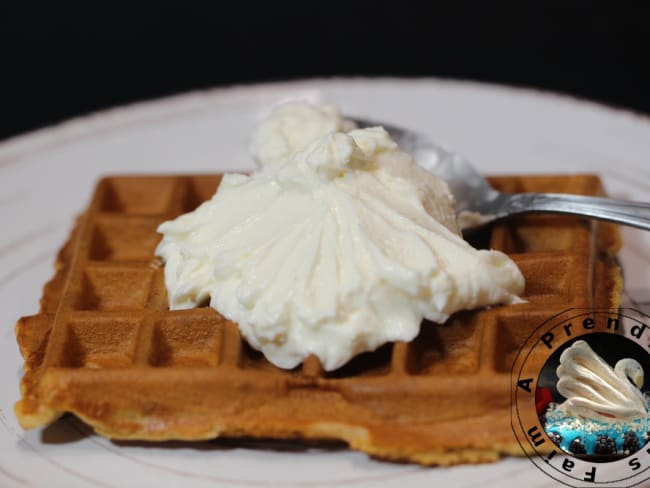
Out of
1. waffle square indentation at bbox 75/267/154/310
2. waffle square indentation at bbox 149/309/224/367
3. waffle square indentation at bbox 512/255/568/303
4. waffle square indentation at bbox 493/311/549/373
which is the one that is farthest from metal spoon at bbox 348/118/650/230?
waffle square indentation at bbox 75/267/154/310

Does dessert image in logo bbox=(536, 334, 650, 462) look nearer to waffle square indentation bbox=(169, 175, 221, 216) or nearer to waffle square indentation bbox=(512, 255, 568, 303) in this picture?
waffle square indentation bbox=(512, 255, 568, 303)

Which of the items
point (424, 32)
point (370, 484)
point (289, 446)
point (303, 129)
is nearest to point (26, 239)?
point (303, 129)

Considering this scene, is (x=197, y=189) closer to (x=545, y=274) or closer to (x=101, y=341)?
(x=101, y=341)

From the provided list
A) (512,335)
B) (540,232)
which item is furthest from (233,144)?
(512,335)

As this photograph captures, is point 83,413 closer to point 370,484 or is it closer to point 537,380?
point 370,484

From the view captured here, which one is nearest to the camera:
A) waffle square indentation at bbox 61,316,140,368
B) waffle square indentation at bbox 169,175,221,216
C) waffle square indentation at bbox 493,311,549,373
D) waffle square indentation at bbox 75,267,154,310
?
waffle square indentation at bbox 493,311,549,373
